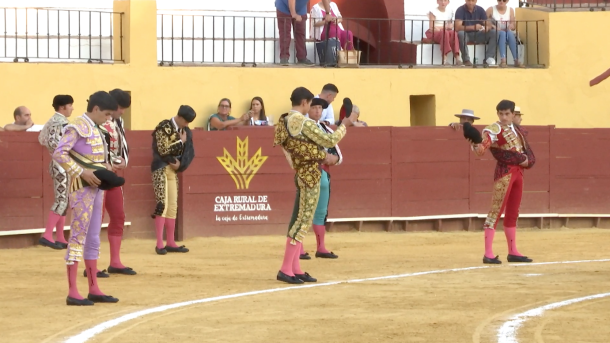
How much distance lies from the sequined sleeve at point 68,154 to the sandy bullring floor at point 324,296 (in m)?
0.91

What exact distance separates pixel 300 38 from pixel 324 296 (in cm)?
818

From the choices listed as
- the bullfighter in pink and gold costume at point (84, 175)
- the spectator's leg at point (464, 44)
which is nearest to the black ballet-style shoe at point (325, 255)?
the bullfighter in pink and gold costume at point (84, 175)

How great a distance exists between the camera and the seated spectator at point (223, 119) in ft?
47.8

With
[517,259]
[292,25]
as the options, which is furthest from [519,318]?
[292,25]

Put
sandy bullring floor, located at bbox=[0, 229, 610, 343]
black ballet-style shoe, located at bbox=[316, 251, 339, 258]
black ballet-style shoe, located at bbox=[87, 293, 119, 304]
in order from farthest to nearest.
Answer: black ballet-style shoe, located at bbox=[316, 251, 339, 258] < black ballet-style shoe, located at bbox=[87, 293, 119, 304] < sandy bullring floor, located at bbox=[0, 229, 610, 343]

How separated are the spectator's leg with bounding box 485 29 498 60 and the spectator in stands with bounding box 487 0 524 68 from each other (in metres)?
0.06

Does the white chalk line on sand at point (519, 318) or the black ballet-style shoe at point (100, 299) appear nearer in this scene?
the white chalk line on sand at point (519, 318)

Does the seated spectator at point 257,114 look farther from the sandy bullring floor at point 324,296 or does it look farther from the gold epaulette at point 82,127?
the gold epaulette at point 82,127

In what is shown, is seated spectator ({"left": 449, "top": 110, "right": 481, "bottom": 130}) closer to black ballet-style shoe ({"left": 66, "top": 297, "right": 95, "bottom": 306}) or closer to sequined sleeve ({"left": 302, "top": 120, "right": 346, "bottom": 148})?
sequined sleeve ({"left": 302, "top": 120, "right": 346, "bottom": 148})

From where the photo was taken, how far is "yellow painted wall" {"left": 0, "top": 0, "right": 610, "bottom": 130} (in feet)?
49.2

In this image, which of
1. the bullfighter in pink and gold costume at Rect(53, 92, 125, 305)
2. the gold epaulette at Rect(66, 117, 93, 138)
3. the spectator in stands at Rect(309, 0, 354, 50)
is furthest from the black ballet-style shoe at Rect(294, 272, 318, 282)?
the spectator in stands at Rect(309, 0, 354, 50)

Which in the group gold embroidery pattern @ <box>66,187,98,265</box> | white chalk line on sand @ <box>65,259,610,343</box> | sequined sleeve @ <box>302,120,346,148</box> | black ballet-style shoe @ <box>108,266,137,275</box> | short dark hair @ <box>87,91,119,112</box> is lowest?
white chalk line on sand @ <box>65,259,610,343</box>

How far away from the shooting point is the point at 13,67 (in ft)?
48.3

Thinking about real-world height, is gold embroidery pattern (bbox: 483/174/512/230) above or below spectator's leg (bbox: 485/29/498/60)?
below
